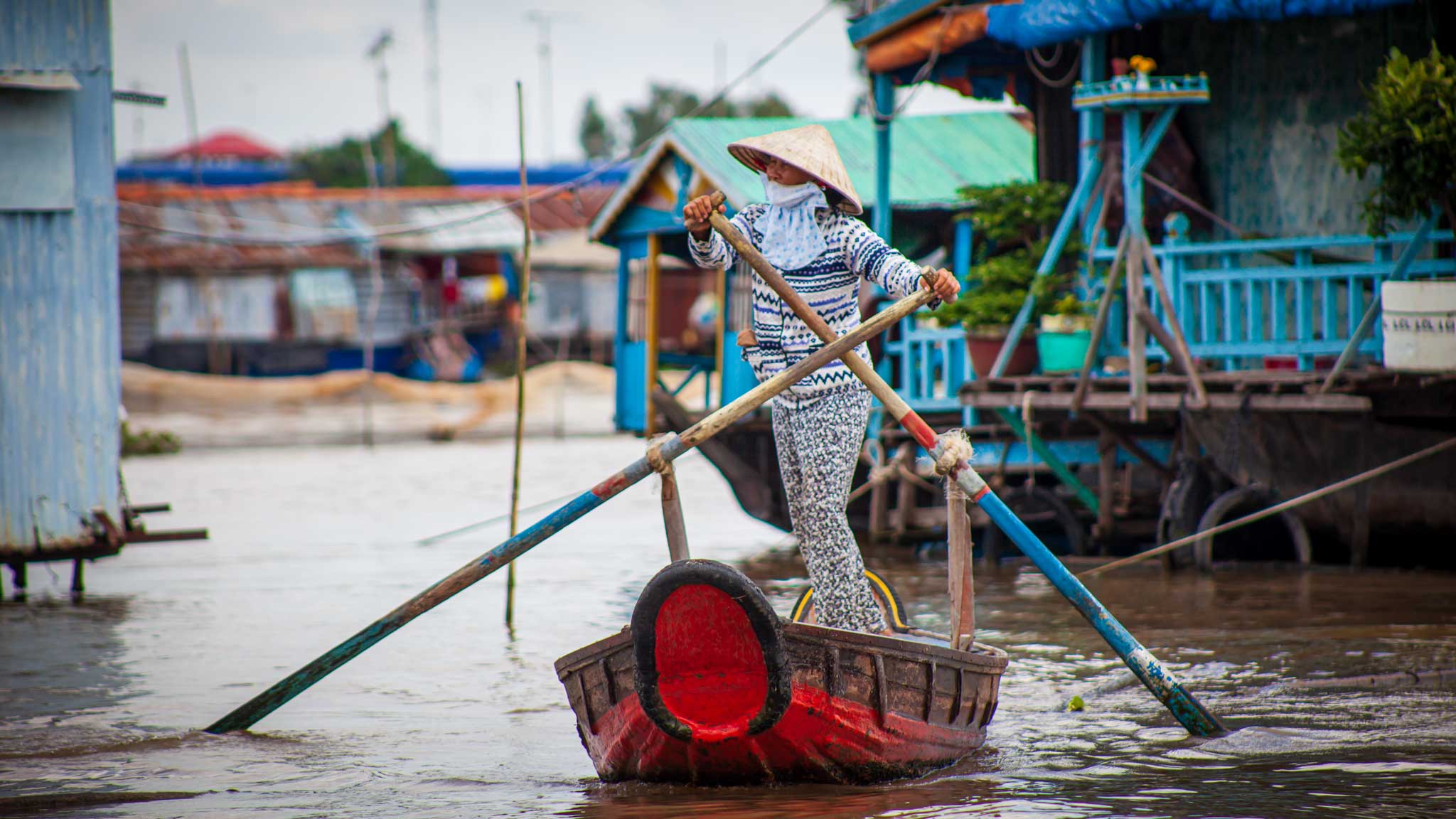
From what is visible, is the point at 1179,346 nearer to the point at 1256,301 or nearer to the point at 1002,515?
the point at 1256,301

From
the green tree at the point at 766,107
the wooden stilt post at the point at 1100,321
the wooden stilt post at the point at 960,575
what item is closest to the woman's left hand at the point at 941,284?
the wooden stilt post at the point at 960,575

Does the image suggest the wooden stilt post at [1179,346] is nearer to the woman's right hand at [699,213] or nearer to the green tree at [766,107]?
the woman's right hand at [699,213]

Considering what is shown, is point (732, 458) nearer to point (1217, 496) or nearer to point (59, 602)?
point (1217, 496)

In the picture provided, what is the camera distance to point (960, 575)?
4910 mm

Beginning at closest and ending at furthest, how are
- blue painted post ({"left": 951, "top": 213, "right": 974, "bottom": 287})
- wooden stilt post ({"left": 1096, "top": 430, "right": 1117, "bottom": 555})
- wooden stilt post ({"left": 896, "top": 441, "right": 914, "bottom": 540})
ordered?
1. wooden stilt post ({"left": 1096, "top": 430, "right": 1117, "bottom": 555})
2. wooden stilt post ({"left": 896, "top": 441, "right": 914, "bottom": 540})
3. blue painted post ({"left": 951, "top": 213, "right": 974, "bottom": 287})

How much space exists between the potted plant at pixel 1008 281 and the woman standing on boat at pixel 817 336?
4940 mm

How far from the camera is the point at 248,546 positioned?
520 inches

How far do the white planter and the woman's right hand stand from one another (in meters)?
4.63

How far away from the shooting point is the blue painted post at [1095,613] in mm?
4871

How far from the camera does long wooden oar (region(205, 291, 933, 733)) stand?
15.4 feet

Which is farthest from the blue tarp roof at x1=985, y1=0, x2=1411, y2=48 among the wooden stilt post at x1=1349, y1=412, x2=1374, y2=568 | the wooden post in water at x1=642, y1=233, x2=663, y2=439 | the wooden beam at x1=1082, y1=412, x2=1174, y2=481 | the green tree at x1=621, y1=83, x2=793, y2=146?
the green tree at x1=621, y1=83, x2=793, y2=146

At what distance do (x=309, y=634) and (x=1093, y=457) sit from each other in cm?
537

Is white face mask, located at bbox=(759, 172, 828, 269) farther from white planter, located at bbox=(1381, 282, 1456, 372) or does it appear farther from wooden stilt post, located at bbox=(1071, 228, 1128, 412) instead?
wooden stilt post, located at bbox=(1071, 228, 1128, 412)

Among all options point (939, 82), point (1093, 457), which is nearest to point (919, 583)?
point (1093, 457)
